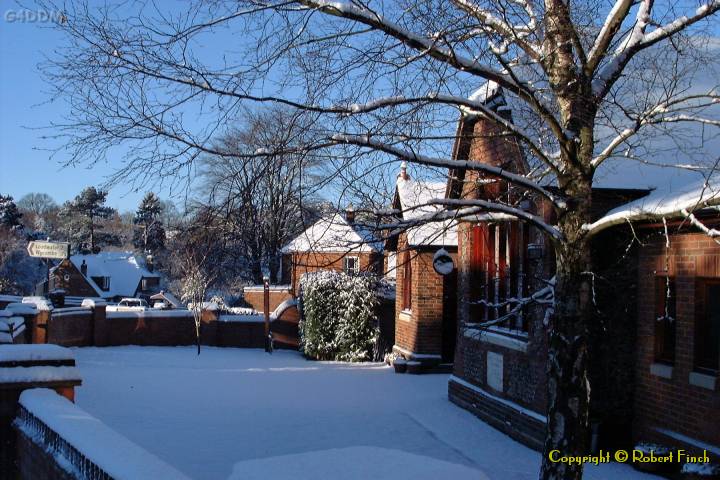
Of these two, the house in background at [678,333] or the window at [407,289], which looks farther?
the window at [407,289]

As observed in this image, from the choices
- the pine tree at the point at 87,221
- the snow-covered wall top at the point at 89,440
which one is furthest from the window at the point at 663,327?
the pine tree at the point at 87,221

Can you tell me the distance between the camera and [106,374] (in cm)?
1703

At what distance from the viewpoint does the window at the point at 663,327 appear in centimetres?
825

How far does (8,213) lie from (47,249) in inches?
1974

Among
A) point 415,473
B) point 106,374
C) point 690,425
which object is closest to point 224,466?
point 415,473

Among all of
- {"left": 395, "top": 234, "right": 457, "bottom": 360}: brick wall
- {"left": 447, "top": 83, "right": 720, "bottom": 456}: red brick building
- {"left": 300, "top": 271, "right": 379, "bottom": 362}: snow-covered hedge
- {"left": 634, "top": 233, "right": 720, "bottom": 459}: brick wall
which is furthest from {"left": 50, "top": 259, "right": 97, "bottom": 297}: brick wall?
{"left": 634, "top": 233, "right": 720, "bottom": 459}: brick wall

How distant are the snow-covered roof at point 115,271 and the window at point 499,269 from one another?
52878 mm

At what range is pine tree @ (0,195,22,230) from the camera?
6600 centimetres

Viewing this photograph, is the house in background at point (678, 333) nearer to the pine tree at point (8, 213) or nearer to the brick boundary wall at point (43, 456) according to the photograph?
the brick boundary wall at point (43, 456)

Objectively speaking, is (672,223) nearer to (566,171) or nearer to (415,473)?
(566,171)

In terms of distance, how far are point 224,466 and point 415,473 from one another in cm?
238

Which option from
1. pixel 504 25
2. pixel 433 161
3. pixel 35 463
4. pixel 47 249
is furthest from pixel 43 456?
pixel 47 249

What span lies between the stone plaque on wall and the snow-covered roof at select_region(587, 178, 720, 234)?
3.63m

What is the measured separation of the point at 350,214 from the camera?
5738 millimetres
